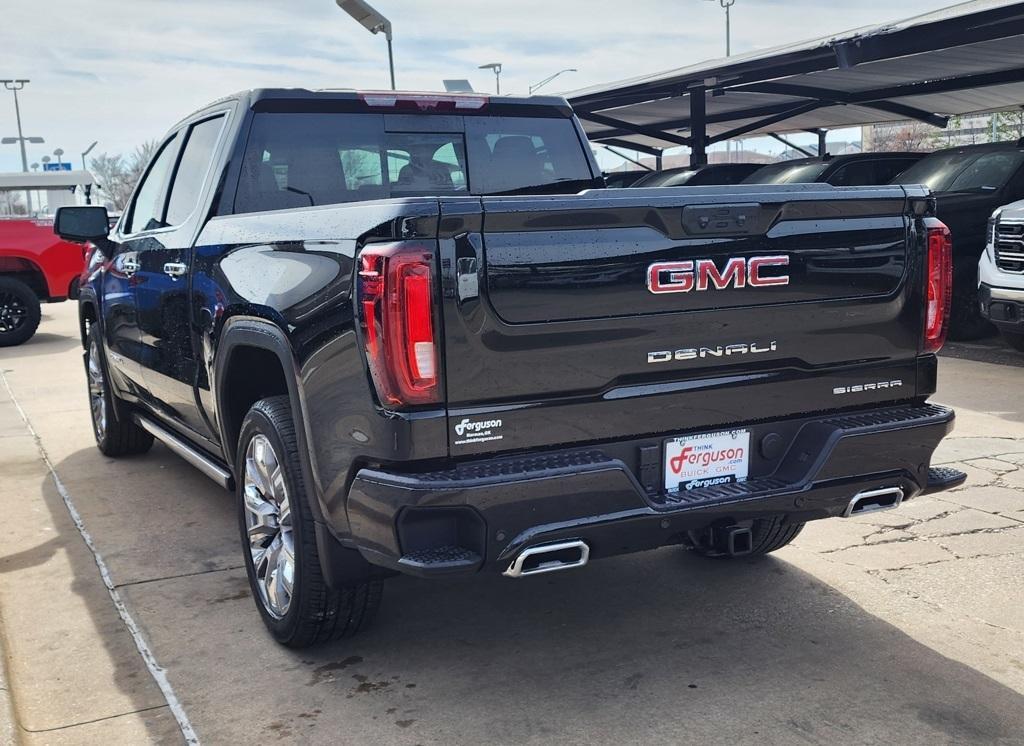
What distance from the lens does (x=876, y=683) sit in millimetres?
3406

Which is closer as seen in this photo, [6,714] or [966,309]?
[6,714]

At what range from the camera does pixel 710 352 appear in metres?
3.29

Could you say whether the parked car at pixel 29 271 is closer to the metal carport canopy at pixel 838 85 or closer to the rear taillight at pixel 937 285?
the metal carport canopy at pixel 838 85

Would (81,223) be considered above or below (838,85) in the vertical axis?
below

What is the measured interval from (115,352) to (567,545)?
3856 millimetres

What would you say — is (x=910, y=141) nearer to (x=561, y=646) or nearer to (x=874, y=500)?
(x=874, y=500)

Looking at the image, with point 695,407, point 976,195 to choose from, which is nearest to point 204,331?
point 695,407

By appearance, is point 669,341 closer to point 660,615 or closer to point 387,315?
point 387,315

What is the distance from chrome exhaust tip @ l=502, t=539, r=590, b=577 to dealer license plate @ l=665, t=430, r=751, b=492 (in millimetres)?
391

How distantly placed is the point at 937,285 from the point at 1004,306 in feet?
19.3

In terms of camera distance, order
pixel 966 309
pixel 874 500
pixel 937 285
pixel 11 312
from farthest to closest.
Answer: pixel 11 312
pixel 966 309
pixel 937 285
pixel 874 500

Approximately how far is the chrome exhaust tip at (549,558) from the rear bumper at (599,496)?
19mm

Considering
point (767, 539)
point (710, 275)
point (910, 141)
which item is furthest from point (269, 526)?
point (910, 141)

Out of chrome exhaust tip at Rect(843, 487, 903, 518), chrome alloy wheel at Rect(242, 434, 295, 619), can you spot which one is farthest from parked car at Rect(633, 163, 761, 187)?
chrome alloy wheel at Rect(242, 434, 295, 619)
